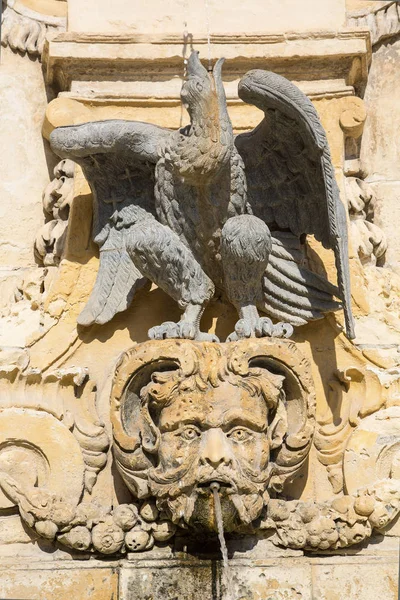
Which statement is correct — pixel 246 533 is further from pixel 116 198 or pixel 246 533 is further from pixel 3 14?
pixel 3 14

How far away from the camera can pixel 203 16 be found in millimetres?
5965

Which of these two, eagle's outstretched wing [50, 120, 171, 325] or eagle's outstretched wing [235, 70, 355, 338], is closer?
eagle's outstretched wing [235, 70, 355, 338]

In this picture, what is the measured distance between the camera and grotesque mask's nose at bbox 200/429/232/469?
16.0 feet

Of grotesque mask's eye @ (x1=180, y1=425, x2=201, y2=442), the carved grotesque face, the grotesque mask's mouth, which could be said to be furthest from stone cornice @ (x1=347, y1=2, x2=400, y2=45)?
the grotesque mask's mouth

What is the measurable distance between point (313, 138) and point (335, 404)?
1.00m

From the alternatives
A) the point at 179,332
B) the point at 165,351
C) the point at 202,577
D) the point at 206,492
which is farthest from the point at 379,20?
the point at 202,577

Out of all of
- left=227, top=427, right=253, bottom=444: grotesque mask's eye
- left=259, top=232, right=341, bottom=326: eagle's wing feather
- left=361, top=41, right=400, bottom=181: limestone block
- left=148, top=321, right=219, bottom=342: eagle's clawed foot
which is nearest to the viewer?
left=227, top=427, right=253, bottom=444: grotesque mask's eye

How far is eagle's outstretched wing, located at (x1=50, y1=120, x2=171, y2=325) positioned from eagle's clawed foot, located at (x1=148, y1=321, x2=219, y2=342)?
251 mm

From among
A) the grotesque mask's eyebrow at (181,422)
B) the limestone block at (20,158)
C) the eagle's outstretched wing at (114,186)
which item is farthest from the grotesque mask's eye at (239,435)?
the limestone block at (20,158)

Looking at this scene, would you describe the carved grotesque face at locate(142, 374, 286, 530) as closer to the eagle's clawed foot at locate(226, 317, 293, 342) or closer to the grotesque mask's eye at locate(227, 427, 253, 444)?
the grotesque mask's eye at locate(227, 427, 253, 444)

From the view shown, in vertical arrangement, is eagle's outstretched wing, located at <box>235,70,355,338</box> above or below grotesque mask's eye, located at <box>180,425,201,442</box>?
above

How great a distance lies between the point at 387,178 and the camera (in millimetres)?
6035

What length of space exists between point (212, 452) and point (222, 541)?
313 mm

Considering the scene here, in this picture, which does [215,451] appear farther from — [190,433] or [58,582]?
[58,582]
